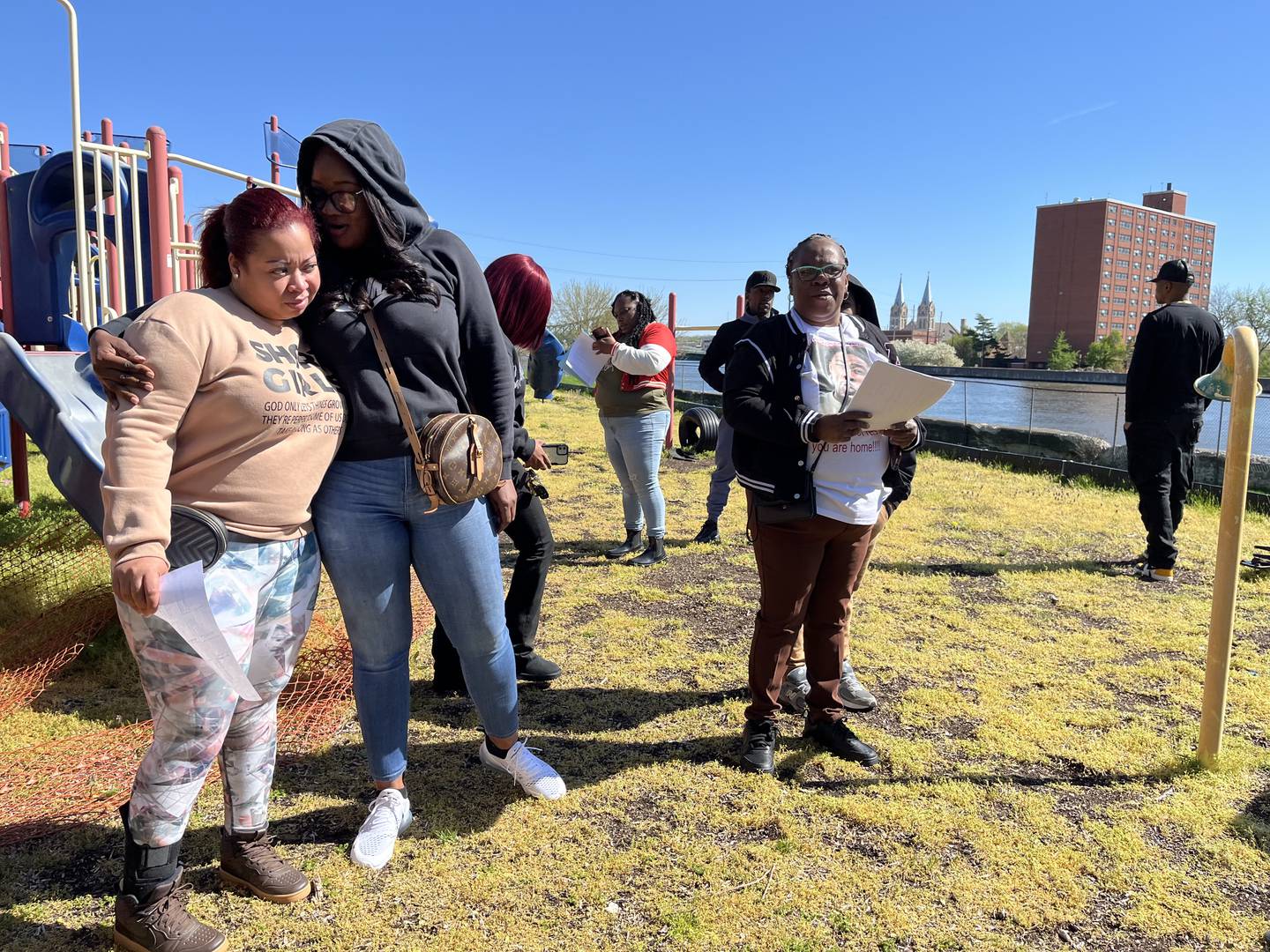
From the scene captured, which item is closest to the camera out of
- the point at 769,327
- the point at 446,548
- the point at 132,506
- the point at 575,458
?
the point at 132,506

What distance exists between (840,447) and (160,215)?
11.8 ft

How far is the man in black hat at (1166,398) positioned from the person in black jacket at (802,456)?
11.4 ft

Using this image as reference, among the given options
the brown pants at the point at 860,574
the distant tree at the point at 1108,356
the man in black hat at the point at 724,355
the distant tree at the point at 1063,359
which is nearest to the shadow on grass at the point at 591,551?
the man in black hat at the point at 724,355

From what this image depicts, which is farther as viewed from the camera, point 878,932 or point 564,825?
point 564,825

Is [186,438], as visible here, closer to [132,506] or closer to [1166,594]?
[132,506]

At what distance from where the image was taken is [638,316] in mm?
5379

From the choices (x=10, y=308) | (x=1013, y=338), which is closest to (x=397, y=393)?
(x=10, y=308)

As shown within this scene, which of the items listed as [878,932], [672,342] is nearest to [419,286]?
[878,932]

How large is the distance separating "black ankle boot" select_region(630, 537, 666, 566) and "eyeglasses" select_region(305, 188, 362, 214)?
3968 mm

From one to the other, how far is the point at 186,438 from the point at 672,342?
3.83 meters

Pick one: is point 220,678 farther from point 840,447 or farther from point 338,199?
point 840,447

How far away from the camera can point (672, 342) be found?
529 cm

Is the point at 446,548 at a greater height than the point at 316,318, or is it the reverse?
the point at 316,318

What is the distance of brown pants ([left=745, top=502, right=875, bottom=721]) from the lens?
9.00 ft
